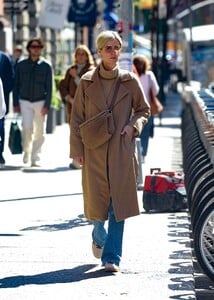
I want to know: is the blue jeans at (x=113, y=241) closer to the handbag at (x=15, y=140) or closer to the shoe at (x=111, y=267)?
the shoe at (x=111, y=267)

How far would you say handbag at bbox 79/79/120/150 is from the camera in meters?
9.14

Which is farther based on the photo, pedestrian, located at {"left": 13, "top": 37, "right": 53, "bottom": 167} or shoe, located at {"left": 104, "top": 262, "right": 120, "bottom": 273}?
pedestrian, located at {"left": 13, "top": 37, "right": 53, "bottom": 167}

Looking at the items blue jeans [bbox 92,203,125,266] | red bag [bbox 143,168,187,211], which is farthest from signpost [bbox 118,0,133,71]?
blue jeans [bbox 92,203,125,266]

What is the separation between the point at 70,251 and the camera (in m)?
10.4

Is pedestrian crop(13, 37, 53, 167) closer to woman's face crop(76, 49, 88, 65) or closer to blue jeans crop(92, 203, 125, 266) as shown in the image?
woman's face crop(76, 49, 88, 65)

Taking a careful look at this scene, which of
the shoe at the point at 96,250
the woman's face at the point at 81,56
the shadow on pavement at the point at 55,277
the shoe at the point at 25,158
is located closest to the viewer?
the shadow on pavement at the point at 55,277

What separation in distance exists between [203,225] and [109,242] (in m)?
0.75

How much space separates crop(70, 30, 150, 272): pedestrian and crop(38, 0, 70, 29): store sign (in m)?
21.8

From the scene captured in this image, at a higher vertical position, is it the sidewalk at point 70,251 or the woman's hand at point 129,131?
the woman's hand at point 129,131

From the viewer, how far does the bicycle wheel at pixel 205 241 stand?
8992mm

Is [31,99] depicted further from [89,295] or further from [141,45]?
[141,45]

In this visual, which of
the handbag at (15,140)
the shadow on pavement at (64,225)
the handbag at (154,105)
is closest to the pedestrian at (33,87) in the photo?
the handbag at (15,140)

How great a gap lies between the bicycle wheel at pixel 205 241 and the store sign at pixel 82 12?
92.3 ft

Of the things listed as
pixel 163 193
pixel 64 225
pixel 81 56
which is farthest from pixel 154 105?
pixel 64 225
